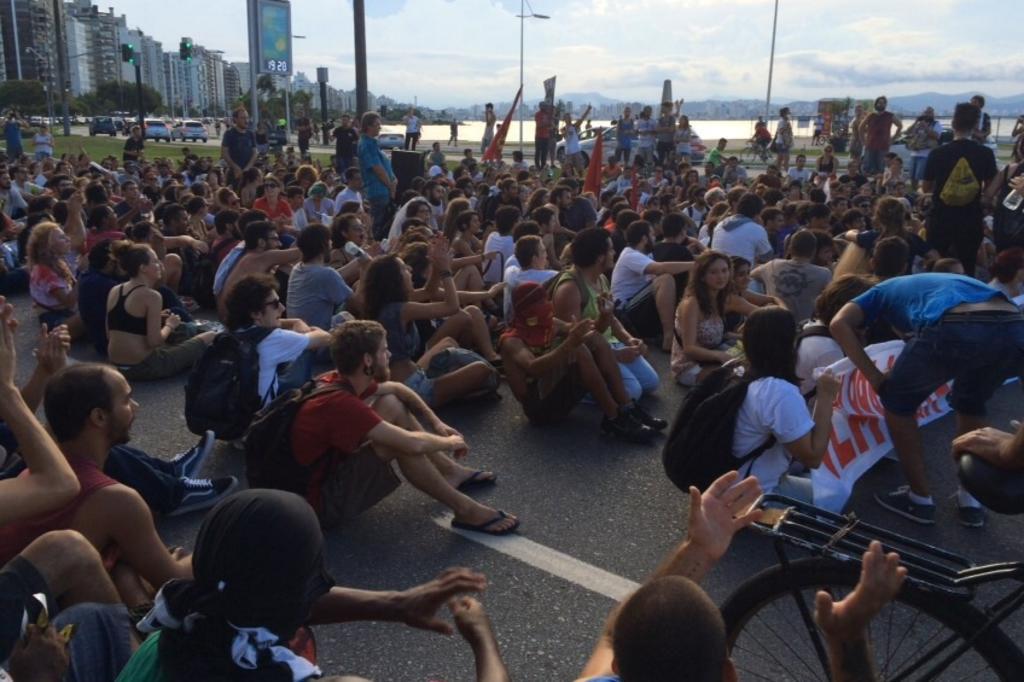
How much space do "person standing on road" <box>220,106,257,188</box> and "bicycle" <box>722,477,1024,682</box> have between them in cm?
1356

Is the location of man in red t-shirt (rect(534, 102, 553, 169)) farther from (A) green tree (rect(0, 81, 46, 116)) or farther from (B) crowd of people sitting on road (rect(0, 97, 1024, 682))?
(A) green tree (rect(0, 81, 46, 116))

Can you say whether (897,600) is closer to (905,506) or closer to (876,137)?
(905,506)

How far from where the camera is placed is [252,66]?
26922 millimetres

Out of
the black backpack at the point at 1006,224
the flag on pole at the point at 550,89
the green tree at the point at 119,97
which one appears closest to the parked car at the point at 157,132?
the flag on pole at the point at 550,89

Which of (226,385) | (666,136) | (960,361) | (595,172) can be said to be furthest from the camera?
(666,136)

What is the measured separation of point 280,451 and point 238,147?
12098 mm

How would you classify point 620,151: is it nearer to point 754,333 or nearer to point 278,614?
point 754,333

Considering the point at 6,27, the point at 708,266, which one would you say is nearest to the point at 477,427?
the point at 708,266

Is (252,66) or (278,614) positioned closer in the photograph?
(278,614)

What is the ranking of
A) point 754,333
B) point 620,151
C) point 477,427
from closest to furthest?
point 754,333 < point 477,427 < point 620,151

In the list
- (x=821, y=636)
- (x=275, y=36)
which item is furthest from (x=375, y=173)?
(x=275, y=36)

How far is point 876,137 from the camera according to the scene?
18516 millimetres

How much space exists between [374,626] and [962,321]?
3.14 m

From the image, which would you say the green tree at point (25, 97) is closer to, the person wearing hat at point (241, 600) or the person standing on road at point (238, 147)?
the person standing on road at point (238, 147)
